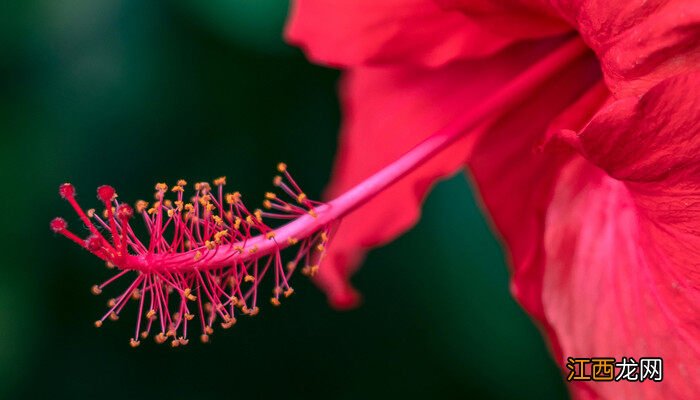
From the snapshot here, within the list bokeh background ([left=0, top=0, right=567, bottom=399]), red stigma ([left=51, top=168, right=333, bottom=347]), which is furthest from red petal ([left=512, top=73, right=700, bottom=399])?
bokeh background ([left=0, top=0, right=567, bottom=399])

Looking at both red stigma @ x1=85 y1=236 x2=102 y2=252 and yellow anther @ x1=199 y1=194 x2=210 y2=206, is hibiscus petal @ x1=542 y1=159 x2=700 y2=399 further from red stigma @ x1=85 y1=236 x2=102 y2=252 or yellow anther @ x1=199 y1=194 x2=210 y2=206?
red stigma @ x1=85 y1=236 x2=102 y2=252

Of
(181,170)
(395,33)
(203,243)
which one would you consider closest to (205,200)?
(203,243)

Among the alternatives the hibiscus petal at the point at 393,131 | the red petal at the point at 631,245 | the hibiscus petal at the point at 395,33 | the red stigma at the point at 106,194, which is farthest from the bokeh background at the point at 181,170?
the red stigma at the point at 106,194

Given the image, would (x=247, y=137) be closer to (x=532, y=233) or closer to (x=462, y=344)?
(x=462, y=344)

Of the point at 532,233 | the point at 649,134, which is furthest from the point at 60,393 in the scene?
the point at 649,134

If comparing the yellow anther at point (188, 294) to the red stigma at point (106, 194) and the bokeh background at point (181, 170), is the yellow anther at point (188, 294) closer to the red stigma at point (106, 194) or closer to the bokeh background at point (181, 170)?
the red stigma at point (106, 194)

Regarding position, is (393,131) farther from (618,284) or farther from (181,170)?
(181,170)

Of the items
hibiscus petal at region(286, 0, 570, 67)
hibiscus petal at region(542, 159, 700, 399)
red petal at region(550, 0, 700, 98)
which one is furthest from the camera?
hibiscus petal at region(286, 0, 570, 67)
